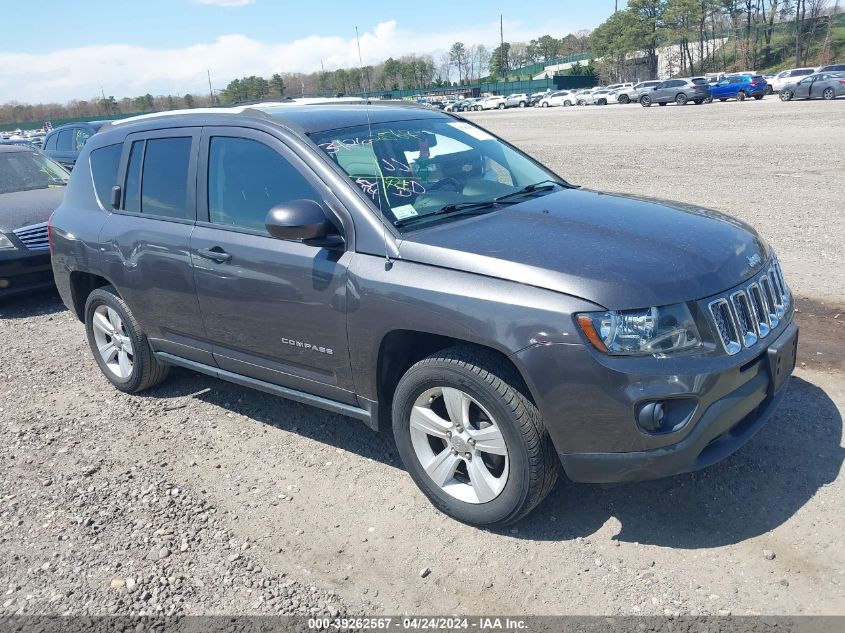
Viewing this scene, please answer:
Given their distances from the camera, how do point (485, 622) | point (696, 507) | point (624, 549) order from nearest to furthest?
point (485, 622)
point (624, 549)
point (696, 507)

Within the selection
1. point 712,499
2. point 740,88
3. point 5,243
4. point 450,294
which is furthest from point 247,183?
point 740,88

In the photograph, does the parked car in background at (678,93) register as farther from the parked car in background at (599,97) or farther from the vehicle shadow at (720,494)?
the vehicle shadow at (720,494)

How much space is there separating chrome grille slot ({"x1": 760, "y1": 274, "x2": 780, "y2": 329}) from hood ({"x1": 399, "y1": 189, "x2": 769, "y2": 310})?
0.38 ft

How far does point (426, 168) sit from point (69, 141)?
13.4 meters

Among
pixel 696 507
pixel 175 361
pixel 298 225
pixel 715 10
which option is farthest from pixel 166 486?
pixel 715 10

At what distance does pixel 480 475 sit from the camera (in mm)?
3393

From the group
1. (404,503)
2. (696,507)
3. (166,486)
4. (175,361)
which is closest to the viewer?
(696,507)

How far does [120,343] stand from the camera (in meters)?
5.37

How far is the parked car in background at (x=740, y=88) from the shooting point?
43188mm

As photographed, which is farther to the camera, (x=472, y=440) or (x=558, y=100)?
(x=558, y=100)

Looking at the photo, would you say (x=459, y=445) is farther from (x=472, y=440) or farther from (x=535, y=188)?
(x=535, y=188)

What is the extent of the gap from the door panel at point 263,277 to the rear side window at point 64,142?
12.4m

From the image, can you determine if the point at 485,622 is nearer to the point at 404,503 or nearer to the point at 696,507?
the point at 404,503

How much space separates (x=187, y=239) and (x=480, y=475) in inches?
89.8
